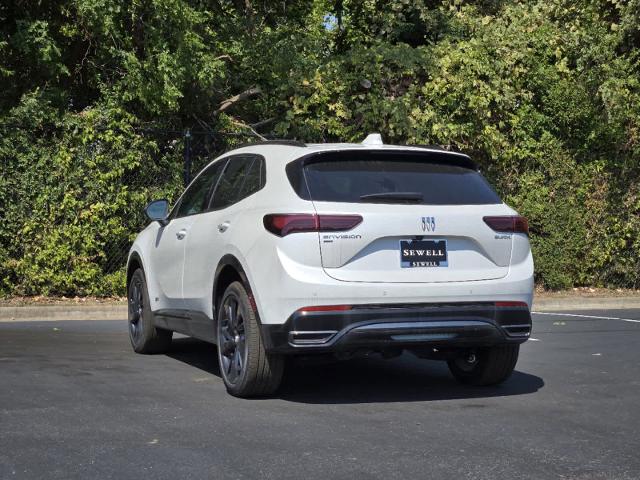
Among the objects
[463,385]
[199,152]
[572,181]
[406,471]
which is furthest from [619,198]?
[406,471]

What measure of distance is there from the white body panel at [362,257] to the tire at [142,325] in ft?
7.00

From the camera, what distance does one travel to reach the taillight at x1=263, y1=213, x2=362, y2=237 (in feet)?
22.5

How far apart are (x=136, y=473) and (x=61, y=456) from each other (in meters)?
0.54

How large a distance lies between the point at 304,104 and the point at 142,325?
7793 mm

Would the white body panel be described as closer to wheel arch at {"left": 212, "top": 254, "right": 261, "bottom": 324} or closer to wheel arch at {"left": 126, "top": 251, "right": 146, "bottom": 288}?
wheel arch at {"left": 212, "top": 254, "right": 261, "bottom": 324}

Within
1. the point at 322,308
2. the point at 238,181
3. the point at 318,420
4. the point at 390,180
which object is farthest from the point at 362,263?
the point at 238,181

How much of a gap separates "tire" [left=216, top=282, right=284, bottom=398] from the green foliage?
7594 mm

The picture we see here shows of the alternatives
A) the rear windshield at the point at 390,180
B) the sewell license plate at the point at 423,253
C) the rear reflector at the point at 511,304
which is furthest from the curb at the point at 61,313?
the rear reflector at the point at 511,304

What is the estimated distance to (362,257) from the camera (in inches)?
273

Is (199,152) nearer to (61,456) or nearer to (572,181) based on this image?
(572,181)

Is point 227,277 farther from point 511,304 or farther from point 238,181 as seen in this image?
point 511,304

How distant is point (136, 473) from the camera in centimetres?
520

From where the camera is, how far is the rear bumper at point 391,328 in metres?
6.83

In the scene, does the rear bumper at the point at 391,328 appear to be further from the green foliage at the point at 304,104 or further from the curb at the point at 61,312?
the green foliage at the point at 304,104
